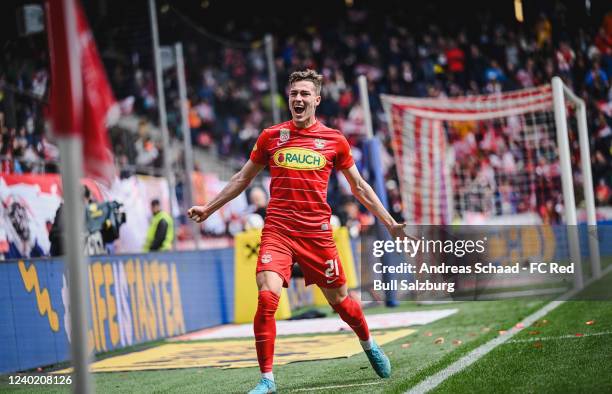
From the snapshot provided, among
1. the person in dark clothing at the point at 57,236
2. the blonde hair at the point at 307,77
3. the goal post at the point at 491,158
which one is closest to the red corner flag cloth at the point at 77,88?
the blonde hair at the point at 307,77

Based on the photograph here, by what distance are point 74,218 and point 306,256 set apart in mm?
3085

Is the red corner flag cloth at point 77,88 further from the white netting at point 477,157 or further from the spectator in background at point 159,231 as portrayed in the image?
the white netting at point 477,157

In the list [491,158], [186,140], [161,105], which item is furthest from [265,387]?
[491,158]

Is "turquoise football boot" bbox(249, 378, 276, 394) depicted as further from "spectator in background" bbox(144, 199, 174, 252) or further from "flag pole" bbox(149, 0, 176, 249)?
"spectator in background" bbox(144, 199, 174, 252)

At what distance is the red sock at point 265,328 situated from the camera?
6.05 metres

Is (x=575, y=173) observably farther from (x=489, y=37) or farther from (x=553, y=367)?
(x=553, y=367)

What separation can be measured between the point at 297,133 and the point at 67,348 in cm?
439

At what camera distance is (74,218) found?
3.47m

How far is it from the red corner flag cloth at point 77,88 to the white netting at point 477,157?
37.2ft

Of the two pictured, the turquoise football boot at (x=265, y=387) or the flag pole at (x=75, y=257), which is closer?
the flag pole at (x=75, y=257)

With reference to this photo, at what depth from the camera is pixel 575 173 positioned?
1864 centimetres

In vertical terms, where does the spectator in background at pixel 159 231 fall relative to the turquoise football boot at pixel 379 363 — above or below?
above

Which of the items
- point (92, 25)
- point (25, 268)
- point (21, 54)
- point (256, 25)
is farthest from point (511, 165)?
point (256, 25)

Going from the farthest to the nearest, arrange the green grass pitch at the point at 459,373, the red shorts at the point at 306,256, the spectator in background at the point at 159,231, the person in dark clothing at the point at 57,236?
the spectator in background at the point at 159,231, the person in dark clothing at the point at 57,236, the red shorts at the point at 306,256, the green grass pitch at the point at 459,373
